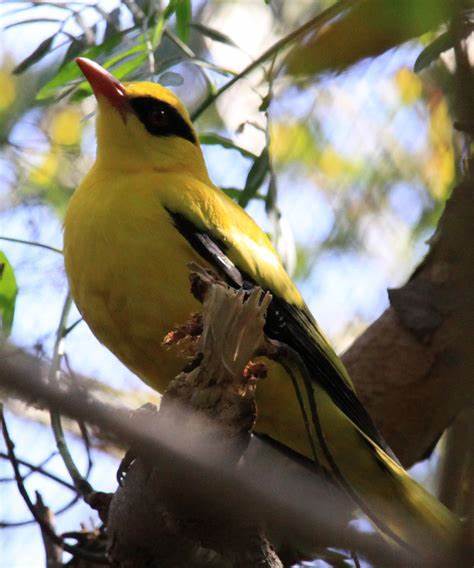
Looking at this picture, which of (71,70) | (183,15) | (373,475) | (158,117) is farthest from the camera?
(158,117)

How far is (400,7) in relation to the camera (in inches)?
65.2

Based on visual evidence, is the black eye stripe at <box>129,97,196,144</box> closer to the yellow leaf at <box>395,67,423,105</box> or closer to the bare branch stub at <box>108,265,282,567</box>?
the yellow leaf at <box>395,67,423,105</box>

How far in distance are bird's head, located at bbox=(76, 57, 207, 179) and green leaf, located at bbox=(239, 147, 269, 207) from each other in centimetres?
35

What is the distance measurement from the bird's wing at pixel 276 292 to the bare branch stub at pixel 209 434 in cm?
84

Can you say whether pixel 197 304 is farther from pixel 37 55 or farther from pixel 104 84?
pixel 37 55

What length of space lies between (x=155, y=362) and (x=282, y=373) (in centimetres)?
47

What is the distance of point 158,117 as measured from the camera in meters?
4.24

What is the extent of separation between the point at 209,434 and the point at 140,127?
2.32 m

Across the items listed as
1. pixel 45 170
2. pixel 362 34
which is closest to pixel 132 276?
pixel 362 34

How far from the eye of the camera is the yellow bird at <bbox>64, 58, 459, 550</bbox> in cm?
330

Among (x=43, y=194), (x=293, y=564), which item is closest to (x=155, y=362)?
(x=293, y=564)

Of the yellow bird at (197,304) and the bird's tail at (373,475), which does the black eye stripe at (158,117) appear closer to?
the yellow bird at (197,304)

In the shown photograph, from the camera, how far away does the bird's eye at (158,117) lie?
422cm

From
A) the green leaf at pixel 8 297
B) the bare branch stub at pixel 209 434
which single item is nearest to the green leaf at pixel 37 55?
the green leaf at pixel 8 297
